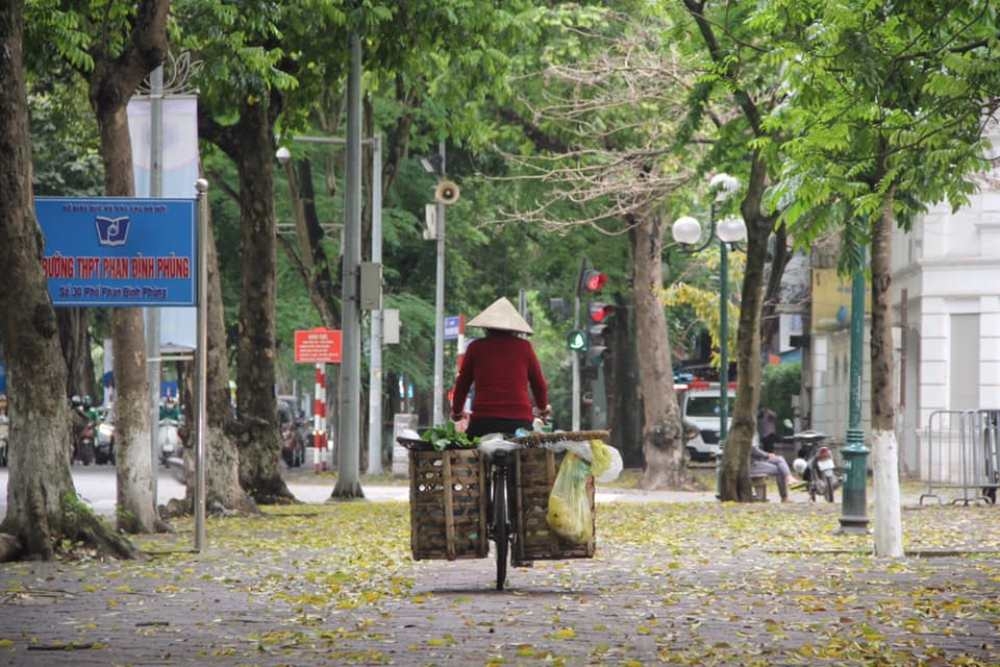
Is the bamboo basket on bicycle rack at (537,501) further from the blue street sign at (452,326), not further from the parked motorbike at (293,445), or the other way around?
the parked motorbike at (293,445)

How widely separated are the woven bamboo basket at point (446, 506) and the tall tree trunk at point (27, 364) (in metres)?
3.67

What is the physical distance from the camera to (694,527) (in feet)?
75.3

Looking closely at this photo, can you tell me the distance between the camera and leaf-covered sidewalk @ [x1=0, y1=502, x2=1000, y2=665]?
1028cm

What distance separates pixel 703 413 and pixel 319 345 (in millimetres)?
22603

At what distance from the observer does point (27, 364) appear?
52.3 ft

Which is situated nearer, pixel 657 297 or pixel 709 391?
pixel 657 297

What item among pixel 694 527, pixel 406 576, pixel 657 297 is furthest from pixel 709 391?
pixel 406 576

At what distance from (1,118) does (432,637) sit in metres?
6.31

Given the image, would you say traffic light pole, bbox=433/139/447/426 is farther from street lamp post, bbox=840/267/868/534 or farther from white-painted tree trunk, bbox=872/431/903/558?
white-painted tree trunk, bbox=872/431/903/558

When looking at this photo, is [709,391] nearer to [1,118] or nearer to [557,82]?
[557,82]

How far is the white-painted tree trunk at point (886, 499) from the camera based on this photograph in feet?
58.3

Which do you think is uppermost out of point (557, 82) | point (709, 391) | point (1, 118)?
point (557, 82)

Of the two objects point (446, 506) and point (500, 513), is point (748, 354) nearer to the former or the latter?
point (500, 513)

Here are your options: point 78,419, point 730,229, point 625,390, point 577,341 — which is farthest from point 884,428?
point 78,419
